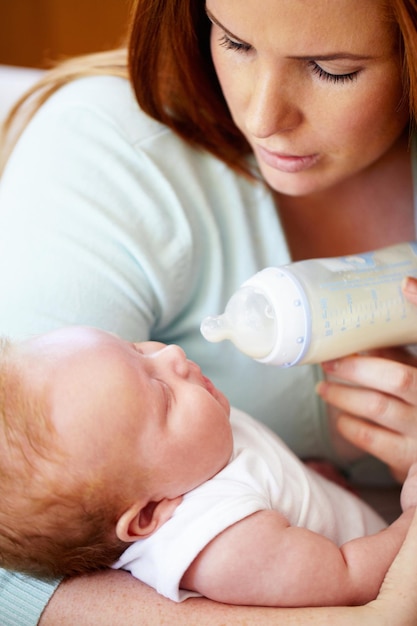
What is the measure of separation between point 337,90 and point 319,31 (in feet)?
0.35

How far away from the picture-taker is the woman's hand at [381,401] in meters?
1.18

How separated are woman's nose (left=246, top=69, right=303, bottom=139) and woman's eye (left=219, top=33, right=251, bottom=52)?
0.04m

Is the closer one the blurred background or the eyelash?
the eyelash

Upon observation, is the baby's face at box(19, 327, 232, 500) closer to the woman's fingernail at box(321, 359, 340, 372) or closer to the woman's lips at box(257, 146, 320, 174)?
the woman's fingernail at box(321, 359, 340, 372)

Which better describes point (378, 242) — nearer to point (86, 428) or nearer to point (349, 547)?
point (349, 547)

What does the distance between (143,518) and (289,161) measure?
521 millimetres

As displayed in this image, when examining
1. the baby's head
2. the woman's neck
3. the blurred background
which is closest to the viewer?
the baby's head

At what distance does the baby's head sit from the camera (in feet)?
3.11

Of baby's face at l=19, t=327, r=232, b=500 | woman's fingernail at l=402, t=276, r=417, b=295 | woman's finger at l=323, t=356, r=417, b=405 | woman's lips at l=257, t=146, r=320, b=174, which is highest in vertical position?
woman's lips at l=257, t=146, r=320, b=174

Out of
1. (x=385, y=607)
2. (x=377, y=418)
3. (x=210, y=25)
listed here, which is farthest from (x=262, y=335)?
(x=210, y=25)

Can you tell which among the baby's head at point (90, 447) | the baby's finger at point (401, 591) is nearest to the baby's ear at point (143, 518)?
the baby's head at point (90, 447)

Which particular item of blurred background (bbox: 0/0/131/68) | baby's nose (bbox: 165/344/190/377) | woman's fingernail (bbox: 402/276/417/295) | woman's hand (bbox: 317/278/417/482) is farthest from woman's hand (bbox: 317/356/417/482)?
blurred background (bbox: 0/0/131/68)

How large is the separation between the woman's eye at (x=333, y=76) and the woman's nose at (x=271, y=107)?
36mm

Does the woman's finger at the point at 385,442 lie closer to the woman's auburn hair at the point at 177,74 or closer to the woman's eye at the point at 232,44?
the woman's auburn hair at the point at 177,74
